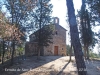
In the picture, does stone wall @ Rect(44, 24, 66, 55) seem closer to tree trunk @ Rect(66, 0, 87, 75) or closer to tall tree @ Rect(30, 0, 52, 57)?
tall tree @ Rect(30, 0, 52, 57)

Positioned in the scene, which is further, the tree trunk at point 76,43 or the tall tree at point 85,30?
the tall tree at point 85,30

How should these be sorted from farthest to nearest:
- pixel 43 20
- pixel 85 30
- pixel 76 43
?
pixel 85 30 → pixel 43 20 → pixel 76 43

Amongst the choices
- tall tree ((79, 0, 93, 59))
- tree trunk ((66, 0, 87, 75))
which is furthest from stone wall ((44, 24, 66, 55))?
tree trunk ((66, 0, 87, 75))

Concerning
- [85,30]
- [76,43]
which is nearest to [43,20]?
[85,30]

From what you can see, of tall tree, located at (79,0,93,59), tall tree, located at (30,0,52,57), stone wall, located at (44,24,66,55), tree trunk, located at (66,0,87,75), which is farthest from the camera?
stone wall, located at (44,24,66,55)

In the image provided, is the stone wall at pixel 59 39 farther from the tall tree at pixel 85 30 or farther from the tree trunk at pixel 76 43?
the tree trunk at pixel 76 43

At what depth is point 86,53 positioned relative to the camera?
108ft

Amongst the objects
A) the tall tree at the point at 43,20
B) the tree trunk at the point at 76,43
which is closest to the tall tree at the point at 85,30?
the tall tree at the point at 43,20

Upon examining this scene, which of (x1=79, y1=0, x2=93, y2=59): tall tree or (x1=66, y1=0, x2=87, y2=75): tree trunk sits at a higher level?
(x1=79, y1=0, x2=93, y2=59): tall tree

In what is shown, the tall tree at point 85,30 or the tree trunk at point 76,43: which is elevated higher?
the tall tree at point 85,30

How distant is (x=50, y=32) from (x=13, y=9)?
7.77 m

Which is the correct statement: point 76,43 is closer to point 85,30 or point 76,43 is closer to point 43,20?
point 43,20

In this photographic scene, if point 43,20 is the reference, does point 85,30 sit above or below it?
below

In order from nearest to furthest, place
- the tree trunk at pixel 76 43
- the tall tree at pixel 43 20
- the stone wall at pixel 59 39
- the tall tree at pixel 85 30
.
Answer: the tree trunk at pixel 76 43, the tall tree at pixel 43 20, the tall tree at pixel 85 30, the stone wall at pixel 59 39
